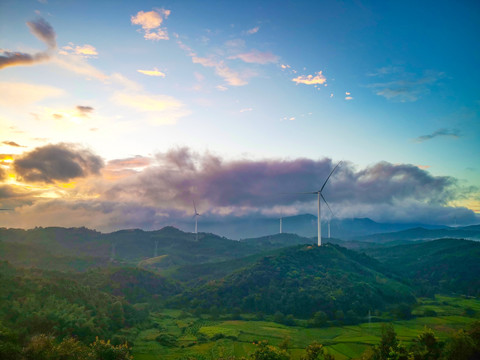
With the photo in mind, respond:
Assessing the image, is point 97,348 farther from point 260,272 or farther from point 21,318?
point 260,272

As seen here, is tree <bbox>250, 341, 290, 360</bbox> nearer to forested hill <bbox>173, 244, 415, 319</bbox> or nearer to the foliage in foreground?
the foliage in foreground

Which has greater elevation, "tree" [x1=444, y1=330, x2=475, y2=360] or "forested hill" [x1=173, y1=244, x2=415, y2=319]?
"tree" [x1=444, y1=330, x2=475, y2=360]

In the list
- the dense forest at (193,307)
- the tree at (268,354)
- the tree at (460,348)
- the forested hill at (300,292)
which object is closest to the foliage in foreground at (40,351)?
the dense forest at (193,307)

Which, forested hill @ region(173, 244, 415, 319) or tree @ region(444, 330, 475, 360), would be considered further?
forested hill @ region(173, 244, 415, 319)

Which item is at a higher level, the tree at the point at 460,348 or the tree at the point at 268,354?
the tree at the point at 460,348

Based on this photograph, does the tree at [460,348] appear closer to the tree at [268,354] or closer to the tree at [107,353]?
the tree at [268,354]

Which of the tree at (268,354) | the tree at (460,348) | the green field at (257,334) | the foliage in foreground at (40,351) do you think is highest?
the foliage in foreground at (40,351)

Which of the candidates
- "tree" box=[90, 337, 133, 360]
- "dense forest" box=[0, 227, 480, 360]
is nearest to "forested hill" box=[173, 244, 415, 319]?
"dense forest" box=[0, 227, 480, 360]
